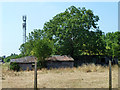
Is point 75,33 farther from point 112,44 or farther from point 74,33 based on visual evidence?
point 112,44

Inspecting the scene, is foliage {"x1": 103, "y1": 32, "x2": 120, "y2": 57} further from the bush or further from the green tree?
the bush

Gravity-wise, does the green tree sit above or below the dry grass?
above

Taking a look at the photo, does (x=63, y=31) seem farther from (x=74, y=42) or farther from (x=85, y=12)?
(x=85, y=12)

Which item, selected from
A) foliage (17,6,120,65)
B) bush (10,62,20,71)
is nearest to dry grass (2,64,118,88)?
bush (10,62,20,71)

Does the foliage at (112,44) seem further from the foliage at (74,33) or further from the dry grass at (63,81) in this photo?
the dry grass at (63,81)

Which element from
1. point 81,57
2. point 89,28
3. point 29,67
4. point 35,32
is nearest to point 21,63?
point 29,67

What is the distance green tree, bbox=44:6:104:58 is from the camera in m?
40.1

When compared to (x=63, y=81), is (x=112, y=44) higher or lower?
higher

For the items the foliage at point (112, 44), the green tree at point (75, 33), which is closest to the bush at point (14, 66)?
the green tree at point (75, 33)

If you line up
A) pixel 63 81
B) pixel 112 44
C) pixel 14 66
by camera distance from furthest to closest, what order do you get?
pixel 112 44 → pixel 14 66 → pixel 63 81

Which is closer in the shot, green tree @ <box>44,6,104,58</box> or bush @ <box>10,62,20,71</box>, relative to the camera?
bush @ <box>10,62,20,71</box>

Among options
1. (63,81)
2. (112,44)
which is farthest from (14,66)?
(112,44)

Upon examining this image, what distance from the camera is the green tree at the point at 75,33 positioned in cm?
4009

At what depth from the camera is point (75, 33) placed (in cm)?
3962
